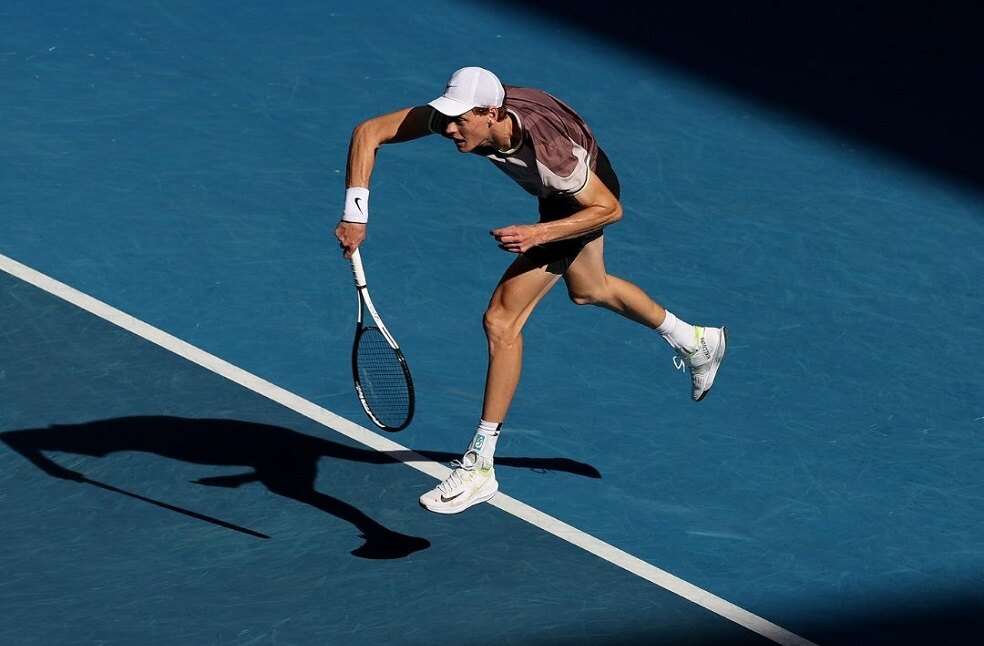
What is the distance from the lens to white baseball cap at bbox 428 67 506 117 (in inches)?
302

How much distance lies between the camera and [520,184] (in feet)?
27.3

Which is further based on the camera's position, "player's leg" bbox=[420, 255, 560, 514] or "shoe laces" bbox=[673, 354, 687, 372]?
"shoe laces" bbox=[673, 354, 687, 372]

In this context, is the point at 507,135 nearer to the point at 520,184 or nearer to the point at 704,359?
the point at 520,184

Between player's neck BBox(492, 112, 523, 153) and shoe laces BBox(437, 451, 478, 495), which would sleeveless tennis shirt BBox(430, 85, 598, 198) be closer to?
player's neck BBox(492, 112, 523, 153)

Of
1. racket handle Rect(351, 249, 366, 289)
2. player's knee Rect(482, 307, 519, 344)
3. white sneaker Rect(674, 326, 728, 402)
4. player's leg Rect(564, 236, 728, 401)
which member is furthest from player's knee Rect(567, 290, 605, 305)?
racket handle Rect(351, 249, 366, 289)

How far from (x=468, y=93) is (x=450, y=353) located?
293 cm

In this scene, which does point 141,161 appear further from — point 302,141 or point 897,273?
point 897,273

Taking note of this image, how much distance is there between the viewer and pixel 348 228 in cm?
791

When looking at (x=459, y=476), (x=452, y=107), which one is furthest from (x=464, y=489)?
(x=452, y=107)

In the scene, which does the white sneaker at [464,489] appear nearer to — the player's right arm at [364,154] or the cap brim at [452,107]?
the player's right arm at [364,154]

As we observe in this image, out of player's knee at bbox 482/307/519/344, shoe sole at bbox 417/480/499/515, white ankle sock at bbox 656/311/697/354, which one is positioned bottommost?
shoe sole at bbox 417/480/499/515

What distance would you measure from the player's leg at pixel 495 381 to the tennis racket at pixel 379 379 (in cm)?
37

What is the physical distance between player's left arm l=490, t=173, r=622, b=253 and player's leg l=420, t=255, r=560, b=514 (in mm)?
510

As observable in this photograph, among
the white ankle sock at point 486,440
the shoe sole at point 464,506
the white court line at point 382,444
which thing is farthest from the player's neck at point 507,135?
the white court line at point 382,444
